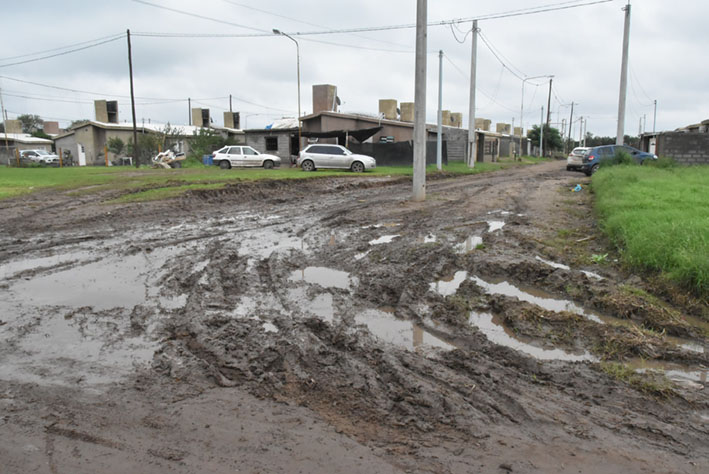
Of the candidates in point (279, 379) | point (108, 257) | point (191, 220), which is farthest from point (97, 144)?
point (279, 379)

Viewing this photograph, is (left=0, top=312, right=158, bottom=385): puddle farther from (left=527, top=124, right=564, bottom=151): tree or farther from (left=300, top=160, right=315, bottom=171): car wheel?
(left=527, top=124, right=564, bottom=151): tree

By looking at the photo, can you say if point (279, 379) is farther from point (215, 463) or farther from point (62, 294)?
point (62, 294)

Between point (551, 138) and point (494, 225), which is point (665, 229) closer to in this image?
point (494, 225)

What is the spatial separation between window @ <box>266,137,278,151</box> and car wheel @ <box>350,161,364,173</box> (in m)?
15.6

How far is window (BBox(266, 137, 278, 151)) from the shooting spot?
140ft

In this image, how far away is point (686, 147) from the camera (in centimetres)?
2831

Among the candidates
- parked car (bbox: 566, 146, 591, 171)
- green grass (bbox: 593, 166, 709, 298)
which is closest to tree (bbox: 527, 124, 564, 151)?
parked car (bbox: 566, 146, 591, 171)

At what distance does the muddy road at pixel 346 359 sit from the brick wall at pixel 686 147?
23.5m

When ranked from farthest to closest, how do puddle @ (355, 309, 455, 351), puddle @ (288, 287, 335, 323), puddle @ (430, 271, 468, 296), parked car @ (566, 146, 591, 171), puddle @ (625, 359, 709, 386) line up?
1. parked car @ (566, 146, 591, 171)
2. puddle @ (430, 271, 468, 296)
3. puddle @ (288, 287, 335, 323)
4. puddle @ (355, 309, 455, 351)
5. puddle @ (625, 359, 709, 386)

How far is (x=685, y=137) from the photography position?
28.1 meters

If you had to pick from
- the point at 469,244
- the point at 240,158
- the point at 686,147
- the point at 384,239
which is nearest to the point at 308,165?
the point at 240,158

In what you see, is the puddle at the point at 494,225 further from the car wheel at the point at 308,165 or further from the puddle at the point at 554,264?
the car wheel at the point at 308,165

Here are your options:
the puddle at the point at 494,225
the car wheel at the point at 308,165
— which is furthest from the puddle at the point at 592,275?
the car wheel at the point at 308,165

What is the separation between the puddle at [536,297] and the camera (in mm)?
5897
